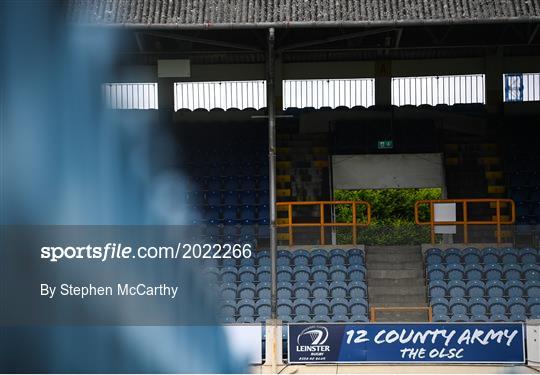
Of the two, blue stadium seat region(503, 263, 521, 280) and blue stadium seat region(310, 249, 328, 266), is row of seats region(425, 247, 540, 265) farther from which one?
blue stadium seat region(310, 249, 328, 266)

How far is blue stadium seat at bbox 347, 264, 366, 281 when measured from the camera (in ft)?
85.4

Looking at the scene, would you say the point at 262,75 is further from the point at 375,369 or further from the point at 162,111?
the point at 375,369

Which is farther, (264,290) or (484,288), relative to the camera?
(484,288)

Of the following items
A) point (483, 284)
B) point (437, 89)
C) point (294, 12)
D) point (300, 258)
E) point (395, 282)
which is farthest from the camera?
point (437, 89)

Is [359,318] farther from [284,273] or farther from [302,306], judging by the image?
[284,273]

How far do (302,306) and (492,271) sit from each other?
4.79 metres

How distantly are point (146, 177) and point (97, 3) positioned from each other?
17.2ft

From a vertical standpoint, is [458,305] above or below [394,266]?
below

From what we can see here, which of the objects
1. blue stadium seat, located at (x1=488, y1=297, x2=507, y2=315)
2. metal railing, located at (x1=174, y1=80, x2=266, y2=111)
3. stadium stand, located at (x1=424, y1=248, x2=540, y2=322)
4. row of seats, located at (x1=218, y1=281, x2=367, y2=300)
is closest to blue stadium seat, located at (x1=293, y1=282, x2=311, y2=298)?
row of seats, located at (x1=218, y1=281, x2=367, y2=300)

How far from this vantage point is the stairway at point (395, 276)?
26.2 m

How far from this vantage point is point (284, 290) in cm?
2522

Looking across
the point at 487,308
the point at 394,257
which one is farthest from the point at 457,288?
the point at 394,257

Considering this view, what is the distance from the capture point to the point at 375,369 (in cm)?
2153

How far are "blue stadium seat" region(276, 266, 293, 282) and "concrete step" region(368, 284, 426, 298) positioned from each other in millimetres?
2045
